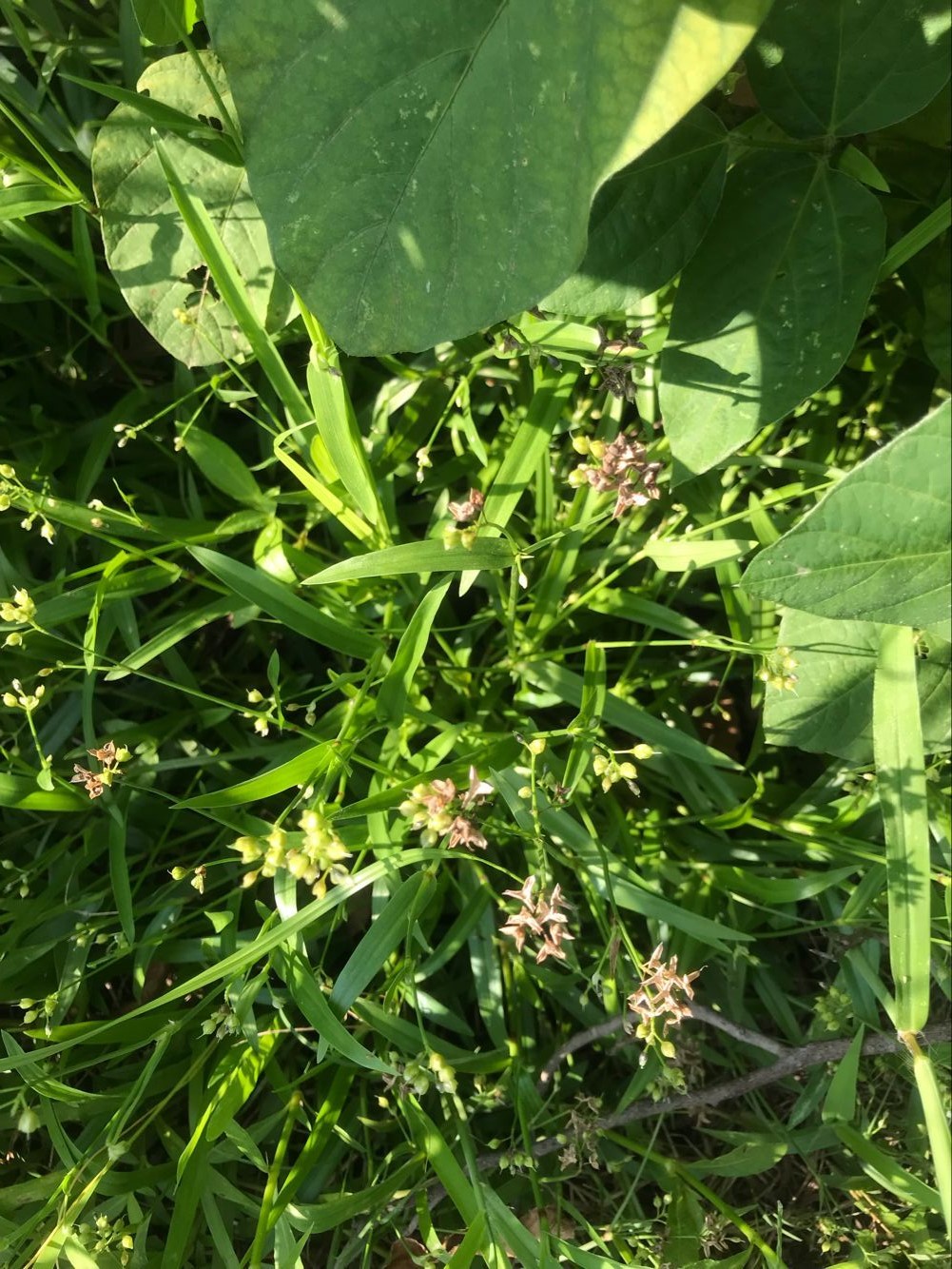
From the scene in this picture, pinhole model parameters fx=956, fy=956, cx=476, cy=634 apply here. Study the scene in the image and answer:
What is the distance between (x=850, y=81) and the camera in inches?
50.7

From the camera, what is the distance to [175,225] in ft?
5.07

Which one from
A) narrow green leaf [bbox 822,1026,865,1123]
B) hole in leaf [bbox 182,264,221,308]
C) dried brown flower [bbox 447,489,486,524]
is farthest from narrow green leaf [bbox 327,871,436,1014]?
hole in leaf [bbox 182,264,221,308]

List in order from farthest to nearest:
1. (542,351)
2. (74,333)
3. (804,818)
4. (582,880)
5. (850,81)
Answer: (74,333) → (804,818) → (582,880) → (542,351) → (850,81)

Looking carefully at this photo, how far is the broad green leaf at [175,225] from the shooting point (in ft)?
4.85

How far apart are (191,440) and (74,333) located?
49cm

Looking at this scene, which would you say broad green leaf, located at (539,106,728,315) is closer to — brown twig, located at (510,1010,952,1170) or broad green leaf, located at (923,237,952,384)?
broad green leaf, located at (923,237,952,384)

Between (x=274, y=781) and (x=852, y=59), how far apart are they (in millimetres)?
1252

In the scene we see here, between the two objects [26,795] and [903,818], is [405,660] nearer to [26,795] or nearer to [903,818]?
[26,795]

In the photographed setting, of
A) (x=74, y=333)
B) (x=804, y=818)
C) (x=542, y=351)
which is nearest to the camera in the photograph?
(x=542, y=351)

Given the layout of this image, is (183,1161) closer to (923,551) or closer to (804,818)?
(804,818)

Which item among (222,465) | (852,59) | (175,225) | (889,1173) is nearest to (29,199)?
(175,225)

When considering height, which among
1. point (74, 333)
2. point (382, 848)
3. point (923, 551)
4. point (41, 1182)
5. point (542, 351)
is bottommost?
point (41, 1182)

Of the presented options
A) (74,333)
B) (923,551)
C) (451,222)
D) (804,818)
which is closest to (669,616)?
(804,818)

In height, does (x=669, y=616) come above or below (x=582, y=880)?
Answer: above
